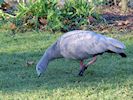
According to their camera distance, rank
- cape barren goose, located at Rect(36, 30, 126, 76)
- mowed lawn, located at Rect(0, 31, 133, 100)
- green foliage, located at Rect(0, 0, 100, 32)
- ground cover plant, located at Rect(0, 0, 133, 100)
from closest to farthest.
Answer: mowed lawn, located at Rect(0, 31, 133, 100) → ground cover plant, located at Rect(0, 0, 133, 100) → cape barren goose, located at Rect(36, 30, 126, 76) → green foliage, located at Rect(0, 0, 100, 32)

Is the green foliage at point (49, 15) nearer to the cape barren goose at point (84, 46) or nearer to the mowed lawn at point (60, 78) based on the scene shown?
the mowed lawn at point (60, 78)

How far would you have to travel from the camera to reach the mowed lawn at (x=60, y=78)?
6715 mm

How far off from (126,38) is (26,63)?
318 cm

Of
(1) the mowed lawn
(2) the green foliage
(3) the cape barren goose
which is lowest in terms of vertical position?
(2) the green foliage

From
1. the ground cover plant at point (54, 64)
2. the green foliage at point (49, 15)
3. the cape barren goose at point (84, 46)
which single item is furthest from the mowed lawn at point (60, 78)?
the green foliage at point (49, 15)

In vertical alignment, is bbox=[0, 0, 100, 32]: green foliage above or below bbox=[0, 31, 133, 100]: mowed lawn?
below

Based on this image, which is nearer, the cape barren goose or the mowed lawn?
the mowed lawn

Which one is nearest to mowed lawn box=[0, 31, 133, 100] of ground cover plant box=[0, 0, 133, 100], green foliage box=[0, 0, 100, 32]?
ground cover plant box=[0, 0, 133, 100]

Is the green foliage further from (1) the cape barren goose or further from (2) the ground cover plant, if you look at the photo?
(1) the cape barren goose

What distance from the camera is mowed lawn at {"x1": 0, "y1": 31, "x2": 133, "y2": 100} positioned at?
6.71m

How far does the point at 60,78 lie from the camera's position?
310 inches

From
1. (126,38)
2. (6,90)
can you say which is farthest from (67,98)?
(126,38)

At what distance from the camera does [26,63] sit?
9.15m

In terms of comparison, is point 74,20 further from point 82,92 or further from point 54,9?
point 82,92
